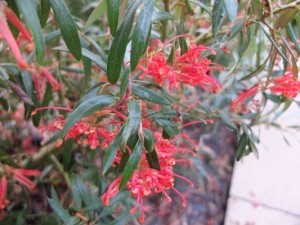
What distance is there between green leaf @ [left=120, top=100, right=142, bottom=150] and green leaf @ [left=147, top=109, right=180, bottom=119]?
36mm

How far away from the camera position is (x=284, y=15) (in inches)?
27.9

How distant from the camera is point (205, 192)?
5.26 ft

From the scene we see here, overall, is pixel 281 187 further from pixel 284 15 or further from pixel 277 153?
pixel 284 15

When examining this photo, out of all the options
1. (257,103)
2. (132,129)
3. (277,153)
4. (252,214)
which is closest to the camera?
(132,129)

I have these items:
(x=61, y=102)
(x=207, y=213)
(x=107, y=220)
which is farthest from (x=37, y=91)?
(x=207, y=213)

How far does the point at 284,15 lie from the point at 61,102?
0.58 meters

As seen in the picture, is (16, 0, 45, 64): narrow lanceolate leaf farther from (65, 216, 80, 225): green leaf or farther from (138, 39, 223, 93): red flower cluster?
(65, 216, 80, 225): green leaf

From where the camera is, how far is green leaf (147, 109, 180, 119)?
2.11ft

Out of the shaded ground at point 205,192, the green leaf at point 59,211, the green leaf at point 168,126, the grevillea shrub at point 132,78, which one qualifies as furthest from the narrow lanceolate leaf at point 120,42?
the shaded ground at point 205,192

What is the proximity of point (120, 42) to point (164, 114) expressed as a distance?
5.3 inches

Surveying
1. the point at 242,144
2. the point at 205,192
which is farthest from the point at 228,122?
the point at 205,192

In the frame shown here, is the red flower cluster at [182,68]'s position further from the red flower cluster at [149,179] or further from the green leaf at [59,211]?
the green leaf at [59,211]

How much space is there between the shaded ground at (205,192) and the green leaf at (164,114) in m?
0.68

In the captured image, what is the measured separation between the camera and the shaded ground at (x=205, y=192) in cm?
152
